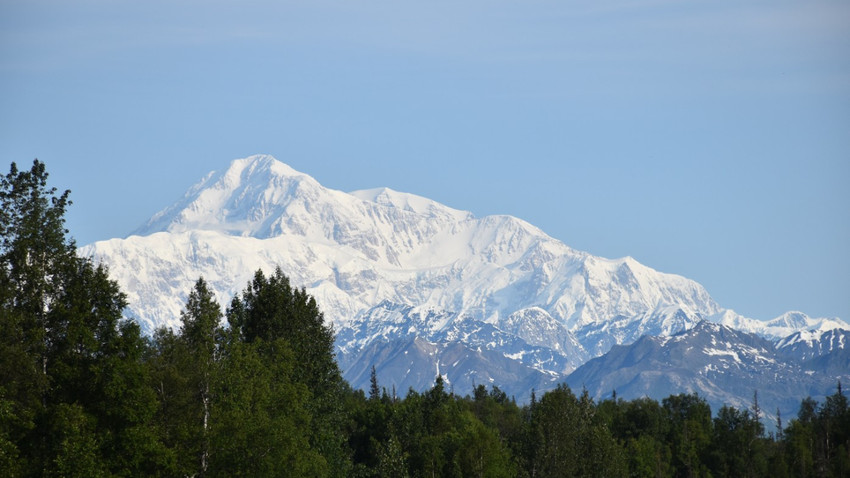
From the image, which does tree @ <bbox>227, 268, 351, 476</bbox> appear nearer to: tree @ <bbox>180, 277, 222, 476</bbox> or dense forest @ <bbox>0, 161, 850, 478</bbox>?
dense forest @ <bbox>0, 161, 850, 478</bbox>

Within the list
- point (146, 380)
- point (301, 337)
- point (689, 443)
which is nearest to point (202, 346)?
point (146, 380)

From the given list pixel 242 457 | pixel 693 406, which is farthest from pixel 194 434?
pixel 693 406

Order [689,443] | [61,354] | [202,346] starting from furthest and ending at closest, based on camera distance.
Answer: [689,443] → [202,346] → [61,354]

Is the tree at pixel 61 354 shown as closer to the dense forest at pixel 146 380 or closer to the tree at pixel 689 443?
the dense forest at pixel 146 380

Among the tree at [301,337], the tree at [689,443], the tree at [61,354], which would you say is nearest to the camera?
the tree at [61,354]

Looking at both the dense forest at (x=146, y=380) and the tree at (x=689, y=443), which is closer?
the dense forest at (x=146, y=380)

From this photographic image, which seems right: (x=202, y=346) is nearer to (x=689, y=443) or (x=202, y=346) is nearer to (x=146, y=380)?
(x=146, y=380)

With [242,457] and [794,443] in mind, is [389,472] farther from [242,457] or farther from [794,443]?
[794,443]

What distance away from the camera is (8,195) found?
66.1 metres

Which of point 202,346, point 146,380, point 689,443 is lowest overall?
point 146,380

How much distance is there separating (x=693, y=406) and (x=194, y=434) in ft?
467

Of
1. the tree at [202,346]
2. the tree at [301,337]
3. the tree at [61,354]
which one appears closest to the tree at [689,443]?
the tree at [301,337]

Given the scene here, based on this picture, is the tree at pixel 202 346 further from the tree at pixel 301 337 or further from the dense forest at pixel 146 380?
the tree at pixel 301 337

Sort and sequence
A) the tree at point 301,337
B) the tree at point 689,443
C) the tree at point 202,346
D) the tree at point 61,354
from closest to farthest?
the tree at point 61,354 → the tree at point 202,346 → the tree at point 301,337 → the tree at point 689,443
